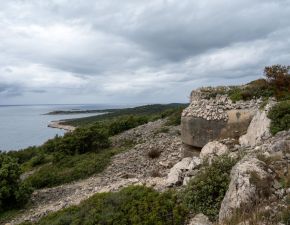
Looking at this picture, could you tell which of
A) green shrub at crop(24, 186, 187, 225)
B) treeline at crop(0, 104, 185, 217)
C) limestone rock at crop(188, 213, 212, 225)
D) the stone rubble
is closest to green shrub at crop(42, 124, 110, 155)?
treeline at crop(0, 104, 185, 217)

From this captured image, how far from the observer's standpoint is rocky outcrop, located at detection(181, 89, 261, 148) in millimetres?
15906

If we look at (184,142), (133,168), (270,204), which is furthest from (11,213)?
(270,204)

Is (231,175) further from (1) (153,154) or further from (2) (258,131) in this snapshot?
(1) (153,154)

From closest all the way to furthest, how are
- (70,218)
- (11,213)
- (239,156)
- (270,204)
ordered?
1. (270,204)
2. (239,156)
3. (70,218)
4. (11,213)

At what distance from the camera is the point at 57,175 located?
66.7ft

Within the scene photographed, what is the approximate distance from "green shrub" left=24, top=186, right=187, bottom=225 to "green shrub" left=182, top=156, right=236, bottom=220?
350mm

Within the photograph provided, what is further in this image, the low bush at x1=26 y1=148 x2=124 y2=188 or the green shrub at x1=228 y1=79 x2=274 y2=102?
the low bush at x1=26 y1=148 x2=124 y2=188

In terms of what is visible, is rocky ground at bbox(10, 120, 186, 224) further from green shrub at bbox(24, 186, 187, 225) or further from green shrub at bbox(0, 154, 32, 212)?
green shrub at bbox(24, 186, 187, 225)

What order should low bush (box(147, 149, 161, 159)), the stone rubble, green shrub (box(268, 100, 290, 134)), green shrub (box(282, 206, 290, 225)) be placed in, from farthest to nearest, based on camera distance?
low bush (box(147, 149, 161, 159)) < the stone rubble < green shrub (box(268, 100, 290, 134)) < green shrub (box(282, 206, 290, 225))

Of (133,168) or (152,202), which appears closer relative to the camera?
(152,202)

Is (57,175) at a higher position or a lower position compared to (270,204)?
lower

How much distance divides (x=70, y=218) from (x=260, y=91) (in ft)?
34.9

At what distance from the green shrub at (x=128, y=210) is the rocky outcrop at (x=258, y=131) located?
14.3 ft

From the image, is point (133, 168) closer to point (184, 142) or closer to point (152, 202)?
point (184, 142)
